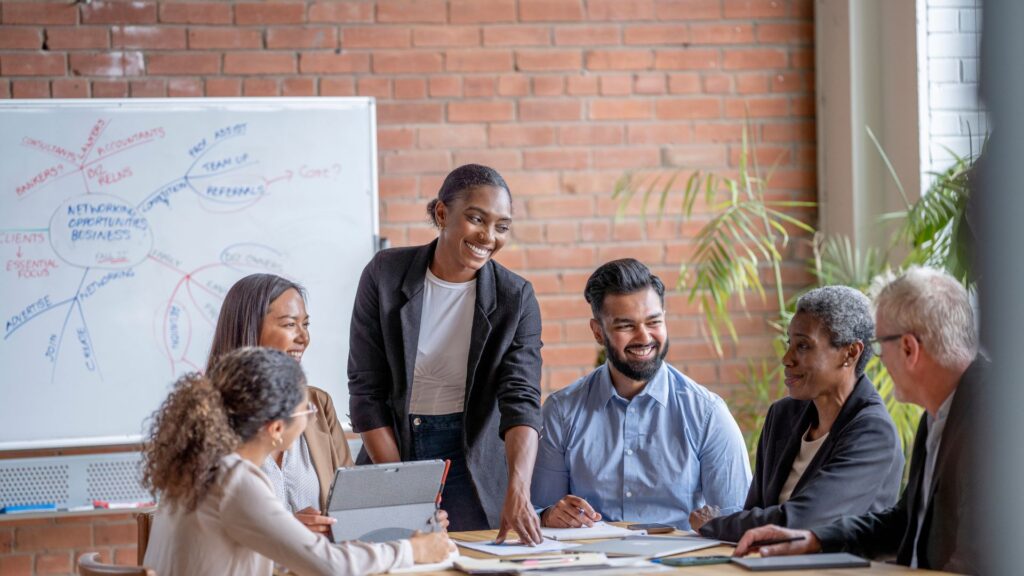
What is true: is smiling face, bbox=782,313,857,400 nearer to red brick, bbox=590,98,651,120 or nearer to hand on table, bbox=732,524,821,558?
hand on table, bbox=732,524,821,558

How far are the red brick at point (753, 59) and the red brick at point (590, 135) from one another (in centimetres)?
51

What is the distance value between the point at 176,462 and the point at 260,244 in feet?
6.82

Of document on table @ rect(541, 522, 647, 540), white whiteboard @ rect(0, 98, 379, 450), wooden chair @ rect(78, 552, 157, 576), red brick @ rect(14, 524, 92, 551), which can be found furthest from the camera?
red brick @ rect(14, 524, 92, 551)

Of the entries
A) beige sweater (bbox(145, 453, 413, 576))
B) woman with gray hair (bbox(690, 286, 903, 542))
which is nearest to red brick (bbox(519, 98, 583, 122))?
woman with gray hair (bbox(690, 286, 903, 542))

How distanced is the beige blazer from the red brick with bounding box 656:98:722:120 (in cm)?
212

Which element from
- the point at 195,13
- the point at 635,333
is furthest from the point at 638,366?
the point at 195,13

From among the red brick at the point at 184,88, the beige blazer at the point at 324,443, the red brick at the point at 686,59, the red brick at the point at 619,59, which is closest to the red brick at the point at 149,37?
the red brick at the point at 184,88

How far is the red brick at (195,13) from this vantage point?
393 cm

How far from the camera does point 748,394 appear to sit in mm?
4207

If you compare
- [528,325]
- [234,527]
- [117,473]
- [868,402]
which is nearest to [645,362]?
[528,325]

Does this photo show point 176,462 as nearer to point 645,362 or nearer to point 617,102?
point 645,362

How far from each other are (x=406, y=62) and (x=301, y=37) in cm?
39

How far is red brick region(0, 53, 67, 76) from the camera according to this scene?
384cm

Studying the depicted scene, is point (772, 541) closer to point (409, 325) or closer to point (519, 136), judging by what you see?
point (409, 325)
